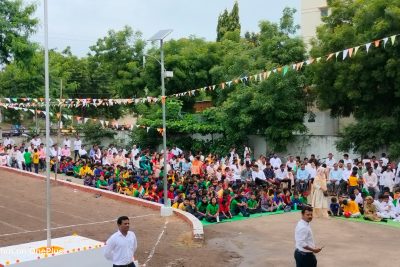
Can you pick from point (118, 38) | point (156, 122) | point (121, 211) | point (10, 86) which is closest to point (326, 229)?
point (121, 211)

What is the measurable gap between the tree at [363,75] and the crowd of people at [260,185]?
58.4 inches

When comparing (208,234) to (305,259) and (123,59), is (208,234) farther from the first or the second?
(123,59)

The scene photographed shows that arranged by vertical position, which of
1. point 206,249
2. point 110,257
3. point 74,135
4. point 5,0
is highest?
point 5,0

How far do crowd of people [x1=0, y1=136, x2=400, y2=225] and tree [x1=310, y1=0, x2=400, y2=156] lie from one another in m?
1.48

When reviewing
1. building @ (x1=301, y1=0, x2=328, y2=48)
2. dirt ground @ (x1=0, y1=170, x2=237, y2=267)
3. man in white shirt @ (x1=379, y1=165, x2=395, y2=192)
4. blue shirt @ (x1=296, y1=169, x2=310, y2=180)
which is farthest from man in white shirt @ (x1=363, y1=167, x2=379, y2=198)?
building @ (x1=301, y1=0, x2=328, y2=48)

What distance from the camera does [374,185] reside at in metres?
17.1

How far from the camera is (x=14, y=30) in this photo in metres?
13.3

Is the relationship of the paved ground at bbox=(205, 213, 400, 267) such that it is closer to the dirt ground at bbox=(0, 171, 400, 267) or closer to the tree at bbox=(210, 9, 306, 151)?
the dirt ground at bbox=(0, 171, 400, 267)

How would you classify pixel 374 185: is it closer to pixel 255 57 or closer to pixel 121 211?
pixel 121 211

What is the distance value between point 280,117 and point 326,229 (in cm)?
1064

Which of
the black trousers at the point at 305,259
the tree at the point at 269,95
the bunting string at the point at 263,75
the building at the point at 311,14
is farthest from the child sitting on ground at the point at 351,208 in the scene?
the building at the point at 311,14

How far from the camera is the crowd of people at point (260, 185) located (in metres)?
15.5

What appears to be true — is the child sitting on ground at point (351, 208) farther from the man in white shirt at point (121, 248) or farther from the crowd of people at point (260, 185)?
the man in white shirt at point (121, 248)

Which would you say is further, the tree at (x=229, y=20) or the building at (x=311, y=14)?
the tree at (x=229, y=20)
